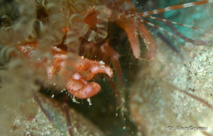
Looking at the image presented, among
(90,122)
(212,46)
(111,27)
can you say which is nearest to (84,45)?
(111,27)

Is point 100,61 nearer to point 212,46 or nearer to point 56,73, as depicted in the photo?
point 56,73

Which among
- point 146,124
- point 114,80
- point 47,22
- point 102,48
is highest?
point 47,22

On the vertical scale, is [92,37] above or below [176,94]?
above

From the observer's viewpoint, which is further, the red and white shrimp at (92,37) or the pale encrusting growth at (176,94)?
the pale encrusting growth at (176,94)

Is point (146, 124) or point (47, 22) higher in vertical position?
point (47, 22)

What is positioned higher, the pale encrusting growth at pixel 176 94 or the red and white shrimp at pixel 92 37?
the red and white shrimp at pixel 92 37

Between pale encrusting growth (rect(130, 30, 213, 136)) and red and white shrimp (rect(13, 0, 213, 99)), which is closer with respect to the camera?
red and white shrimp (rect(13, 0, 213, 99))

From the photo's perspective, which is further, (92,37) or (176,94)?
(176,94)

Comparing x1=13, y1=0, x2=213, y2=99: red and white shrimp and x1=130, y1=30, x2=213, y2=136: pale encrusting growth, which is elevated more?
x1=13, y1=0, x2=213, y2=99: red and white shrimp
